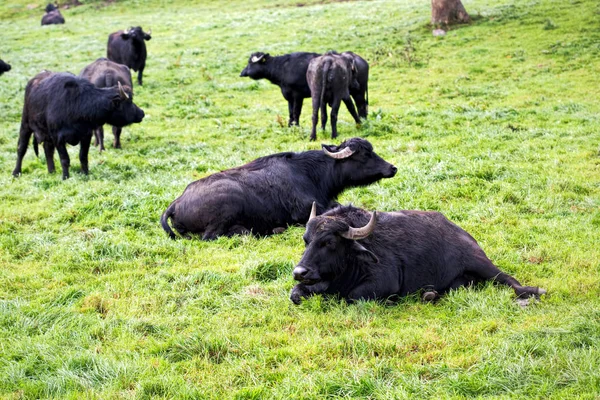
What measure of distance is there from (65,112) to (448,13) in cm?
2173

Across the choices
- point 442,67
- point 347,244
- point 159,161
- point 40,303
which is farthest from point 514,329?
point 442,67

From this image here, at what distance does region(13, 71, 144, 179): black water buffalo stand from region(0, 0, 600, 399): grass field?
613mm

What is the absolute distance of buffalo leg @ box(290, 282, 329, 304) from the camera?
6695 millimetres

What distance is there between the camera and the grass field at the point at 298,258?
503 centimetres

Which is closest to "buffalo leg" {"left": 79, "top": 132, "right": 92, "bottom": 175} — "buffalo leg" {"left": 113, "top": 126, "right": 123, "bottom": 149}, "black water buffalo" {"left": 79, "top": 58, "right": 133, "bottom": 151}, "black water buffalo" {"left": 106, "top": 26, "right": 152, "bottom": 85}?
"buffalo leg" {"left": 113, "top": 126, "right": 123, "bottom": 149}

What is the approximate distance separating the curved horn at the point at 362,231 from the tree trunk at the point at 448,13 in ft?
82.5

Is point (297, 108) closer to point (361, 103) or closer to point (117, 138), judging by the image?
point (361, 103)

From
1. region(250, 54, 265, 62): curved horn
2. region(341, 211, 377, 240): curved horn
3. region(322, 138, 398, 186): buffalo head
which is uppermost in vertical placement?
region(250, 54, 265, 62): curved horn

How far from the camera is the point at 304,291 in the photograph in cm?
675

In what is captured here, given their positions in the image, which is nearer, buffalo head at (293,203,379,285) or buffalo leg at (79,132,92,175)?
buffalo head at (293,203,379,285)

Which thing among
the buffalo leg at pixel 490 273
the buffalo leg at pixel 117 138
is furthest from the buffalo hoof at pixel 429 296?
the buffalo leg at pixel 117 138

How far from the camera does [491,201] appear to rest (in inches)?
392

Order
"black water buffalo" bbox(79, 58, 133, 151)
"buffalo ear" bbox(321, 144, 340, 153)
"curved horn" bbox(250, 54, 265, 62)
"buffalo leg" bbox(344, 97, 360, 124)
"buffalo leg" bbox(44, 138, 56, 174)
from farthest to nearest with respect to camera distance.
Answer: "curved horn" bbox(250, 54, 265, 62) < "black water buffalo" bbox(79, 58, 133, 151) < "buffalo leg" bbox(344, 97, 360, 124) < "buffalo leg" bbox(44, 138, 56, 174) < "buffalo ear" bbox(321, 144, 340, 153)

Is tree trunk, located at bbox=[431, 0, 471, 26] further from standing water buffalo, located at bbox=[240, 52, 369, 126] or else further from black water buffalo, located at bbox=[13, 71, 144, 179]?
black water buffalo, located at bbox=[13, 71, 144, 179]
